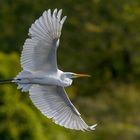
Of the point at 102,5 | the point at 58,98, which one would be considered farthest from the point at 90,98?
the point at 58,98

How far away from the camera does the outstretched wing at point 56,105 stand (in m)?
12.8

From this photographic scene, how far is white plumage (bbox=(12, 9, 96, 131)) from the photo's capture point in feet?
39.3

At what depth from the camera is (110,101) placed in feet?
77.4

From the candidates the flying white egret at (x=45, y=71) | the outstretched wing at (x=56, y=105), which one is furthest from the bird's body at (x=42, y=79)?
the outstretched wing at (x=56, y=105)

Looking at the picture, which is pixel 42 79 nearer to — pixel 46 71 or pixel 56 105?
pixel 46 71

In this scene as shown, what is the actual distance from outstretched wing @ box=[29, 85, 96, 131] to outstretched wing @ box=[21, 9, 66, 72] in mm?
451

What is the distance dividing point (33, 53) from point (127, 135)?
33.6 ft

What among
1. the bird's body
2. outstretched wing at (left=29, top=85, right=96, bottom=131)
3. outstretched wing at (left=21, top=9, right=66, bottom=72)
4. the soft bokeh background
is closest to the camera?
outstretched wing at (left=21, top=9, right=66, bottom=72)

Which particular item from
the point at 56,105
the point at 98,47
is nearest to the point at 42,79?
the point at 56,105

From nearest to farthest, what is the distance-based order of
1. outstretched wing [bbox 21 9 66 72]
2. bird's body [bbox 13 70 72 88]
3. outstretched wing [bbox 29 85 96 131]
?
outstretched wing [bbox 21 9 66 72] → bird's body [bbox 13 70 72 88] → outstretched wing [bbox 29 85 96 131]

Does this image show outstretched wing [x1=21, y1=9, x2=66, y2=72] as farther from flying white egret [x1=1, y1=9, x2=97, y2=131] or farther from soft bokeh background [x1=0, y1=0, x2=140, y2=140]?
soft bokeh background [x1=0, y1=0, x2=140, y2=140]

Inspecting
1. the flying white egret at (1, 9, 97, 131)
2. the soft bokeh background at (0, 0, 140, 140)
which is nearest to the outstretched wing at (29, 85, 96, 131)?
the flying white egret at (1, 9, 97, 131)

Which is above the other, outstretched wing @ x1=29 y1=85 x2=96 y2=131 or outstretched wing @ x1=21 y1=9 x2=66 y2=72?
outstretched wing @ x1=21 y1=9 x2=66 y2=72

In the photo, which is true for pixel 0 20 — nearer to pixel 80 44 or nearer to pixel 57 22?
pixel 80 44
